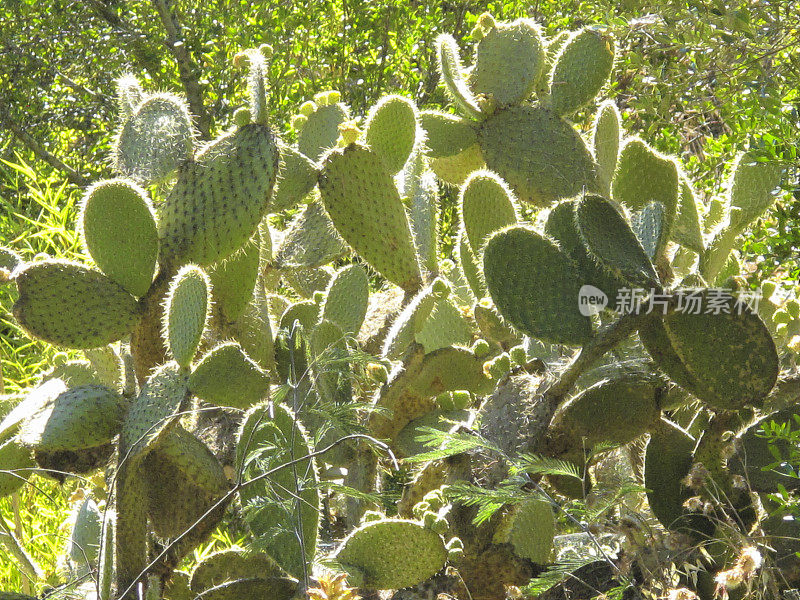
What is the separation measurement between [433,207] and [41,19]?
3.33 m

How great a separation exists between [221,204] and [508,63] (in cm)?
104

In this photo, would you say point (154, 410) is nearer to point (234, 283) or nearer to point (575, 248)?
point (234, 283)

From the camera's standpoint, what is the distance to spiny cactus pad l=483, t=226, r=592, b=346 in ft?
5.84

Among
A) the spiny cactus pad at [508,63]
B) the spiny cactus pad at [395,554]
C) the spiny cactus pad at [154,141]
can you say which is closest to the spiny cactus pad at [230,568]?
the spiny cactus pad at [395,554]

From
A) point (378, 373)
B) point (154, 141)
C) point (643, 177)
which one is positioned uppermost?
point (154, 141)

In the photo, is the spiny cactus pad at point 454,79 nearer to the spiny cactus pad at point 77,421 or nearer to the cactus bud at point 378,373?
the cactus bud at point 378,373

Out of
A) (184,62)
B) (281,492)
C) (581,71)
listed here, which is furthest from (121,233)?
(184,62)

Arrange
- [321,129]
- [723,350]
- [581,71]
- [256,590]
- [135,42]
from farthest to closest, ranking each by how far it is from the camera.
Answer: [135,42]
[321,129]
[581,71]
[256,590]
[723,350]

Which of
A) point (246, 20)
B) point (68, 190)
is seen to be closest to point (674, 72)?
point (246, 20)

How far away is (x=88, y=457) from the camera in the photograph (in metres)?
2.10

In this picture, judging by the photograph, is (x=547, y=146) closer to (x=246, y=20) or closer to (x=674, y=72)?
(x=674, y=72)

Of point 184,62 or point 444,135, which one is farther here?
point 184,62

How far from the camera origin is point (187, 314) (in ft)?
5.95

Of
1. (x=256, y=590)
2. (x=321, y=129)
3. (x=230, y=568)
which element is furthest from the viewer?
(x=321, y=129)
